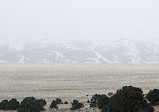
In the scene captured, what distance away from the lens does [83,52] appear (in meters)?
159

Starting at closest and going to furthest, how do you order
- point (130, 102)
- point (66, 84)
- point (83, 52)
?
point (130, 102) < point (66, 84) < point (83, 52)

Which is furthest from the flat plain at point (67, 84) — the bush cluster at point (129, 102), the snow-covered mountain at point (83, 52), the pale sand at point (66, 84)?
the snow-covered mountain at point (83, 52)

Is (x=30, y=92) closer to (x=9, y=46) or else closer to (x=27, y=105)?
(x=27, y=105)

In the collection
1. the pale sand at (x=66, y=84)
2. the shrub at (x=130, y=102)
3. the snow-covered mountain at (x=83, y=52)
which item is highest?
the snow-covered mountain at (x=83, y=52)

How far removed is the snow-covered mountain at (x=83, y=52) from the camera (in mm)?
137125

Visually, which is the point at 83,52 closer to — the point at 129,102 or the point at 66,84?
the point at 66,84

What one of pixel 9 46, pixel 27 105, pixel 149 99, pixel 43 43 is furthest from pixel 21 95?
pixel 43 43

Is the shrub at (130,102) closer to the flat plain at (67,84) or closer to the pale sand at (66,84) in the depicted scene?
the pale sand at (66,84)

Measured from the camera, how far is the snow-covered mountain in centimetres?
13712

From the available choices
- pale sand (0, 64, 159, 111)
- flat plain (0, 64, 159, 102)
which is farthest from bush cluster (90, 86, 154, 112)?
flat plain (0, 64, 159, 102)

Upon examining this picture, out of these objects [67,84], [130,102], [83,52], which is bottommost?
[130,102]

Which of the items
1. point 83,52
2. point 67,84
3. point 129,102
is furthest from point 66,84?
point 83,52

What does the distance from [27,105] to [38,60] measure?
116922 mm

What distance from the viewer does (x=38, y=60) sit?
136750 mm
